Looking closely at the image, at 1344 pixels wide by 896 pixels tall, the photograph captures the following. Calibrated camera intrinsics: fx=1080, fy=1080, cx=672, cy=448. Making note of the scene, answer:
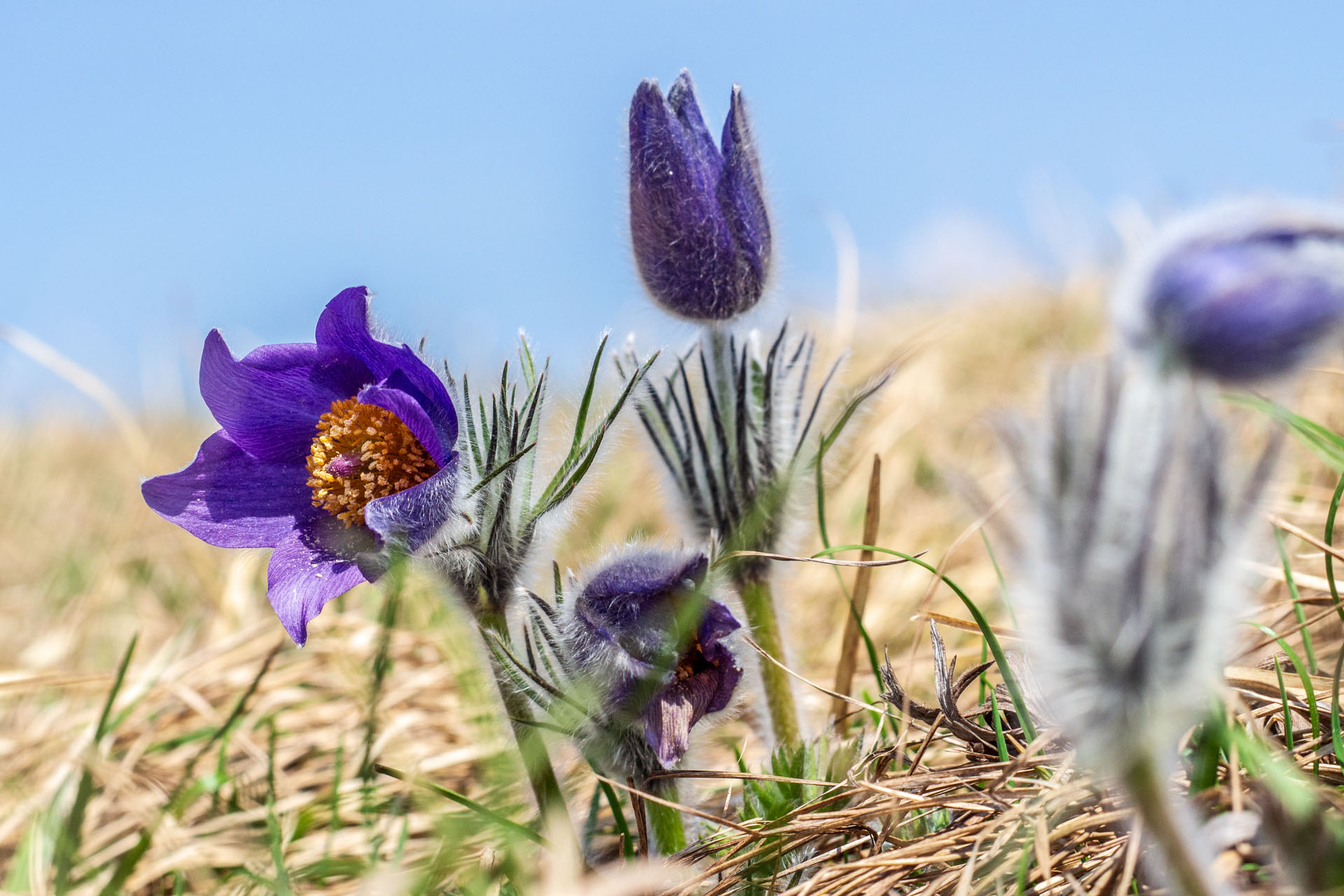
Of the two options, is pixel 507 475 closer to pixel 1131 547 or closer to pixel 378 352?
pixel 378 352

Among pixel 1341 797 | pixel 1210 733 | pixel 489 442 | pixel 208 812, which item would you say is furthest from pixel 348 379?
pixel 1341 797

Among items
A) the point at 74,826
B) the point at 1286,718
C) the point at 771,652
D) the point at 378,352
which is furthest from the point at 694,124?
the point at 74,826

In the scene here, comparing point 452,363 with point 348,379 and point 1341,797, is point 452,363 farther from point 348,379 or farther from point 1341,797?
point 1341,797

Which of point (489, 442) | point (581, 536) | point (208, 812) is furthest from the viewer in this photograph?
point (581, 536)

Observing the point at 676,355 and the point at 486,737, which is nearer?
the point at 486,737

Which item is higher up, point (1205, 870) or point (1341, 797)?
point (1205, 870)

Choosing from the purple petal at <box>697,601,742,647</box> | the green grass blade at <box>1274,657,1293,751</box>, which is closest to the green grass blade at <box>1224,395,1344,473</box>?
the green grass blade at <box>1274,657,1293,751</box>
